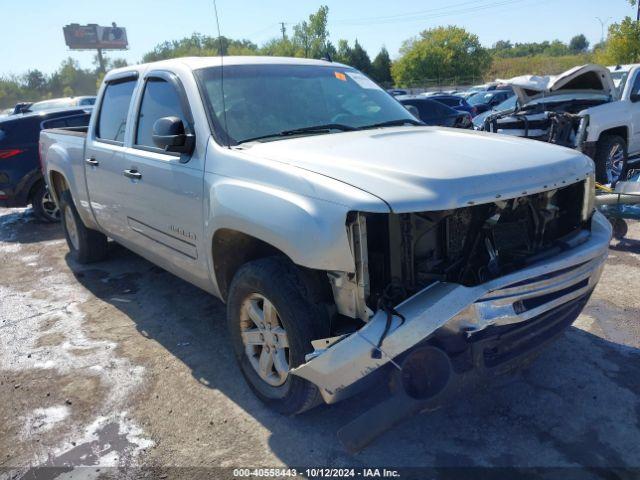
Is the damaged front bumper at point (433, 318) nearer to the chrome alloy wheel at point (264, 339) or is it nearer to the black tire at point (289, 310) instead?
the black tire at point (289, 310)

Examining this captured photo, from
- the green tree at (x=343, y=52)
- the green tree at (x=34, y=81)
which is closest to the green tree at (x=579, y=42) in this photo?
the green tree at (x=343, y=52)

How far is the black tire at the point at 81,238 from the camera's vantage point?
19.5 feet

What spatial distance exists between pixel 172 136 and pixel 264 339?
4.35 ft

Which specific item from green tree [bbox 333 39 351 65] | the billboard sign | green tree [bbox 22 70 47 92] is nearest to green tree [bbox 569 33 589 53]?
green tree [bbox 333 39 351 65]

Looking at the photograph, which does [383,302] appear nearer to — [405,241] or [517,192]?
[405,241]

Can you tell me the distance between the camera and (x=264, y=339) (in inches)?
120

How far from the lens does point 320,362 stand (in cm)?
239

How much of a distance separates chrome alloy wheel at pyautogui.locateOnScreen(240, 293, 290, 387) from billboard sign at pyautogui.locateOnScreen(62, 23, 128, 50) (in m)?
93.4

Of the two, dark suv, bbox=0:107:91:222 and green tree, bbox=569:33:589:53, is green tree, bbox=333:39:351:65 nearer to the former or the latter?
dark suv, bbox=0:107:91:222

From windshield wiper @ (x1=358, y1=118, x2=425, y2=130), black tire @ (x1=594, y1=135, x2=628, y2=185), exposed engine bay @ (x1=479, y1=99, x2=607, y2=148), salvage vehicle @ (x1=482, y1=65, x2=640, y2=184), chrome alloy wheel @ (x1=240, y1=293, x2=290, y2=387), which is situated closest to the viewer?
chrome alloy wheel @ (x1=240, y1=293, x2=290, y2=387)

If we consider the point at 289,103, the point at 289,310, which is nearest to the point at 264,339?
the point at 289,310

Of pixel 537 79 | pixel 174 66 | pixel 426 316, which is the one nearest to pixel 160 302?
pixel 174 66

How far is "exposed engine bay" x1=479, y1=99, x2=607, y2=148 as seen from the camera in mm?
7496

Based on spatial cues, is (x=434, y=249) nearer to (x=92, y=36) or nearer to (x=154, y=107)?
(x=154, y=107)
